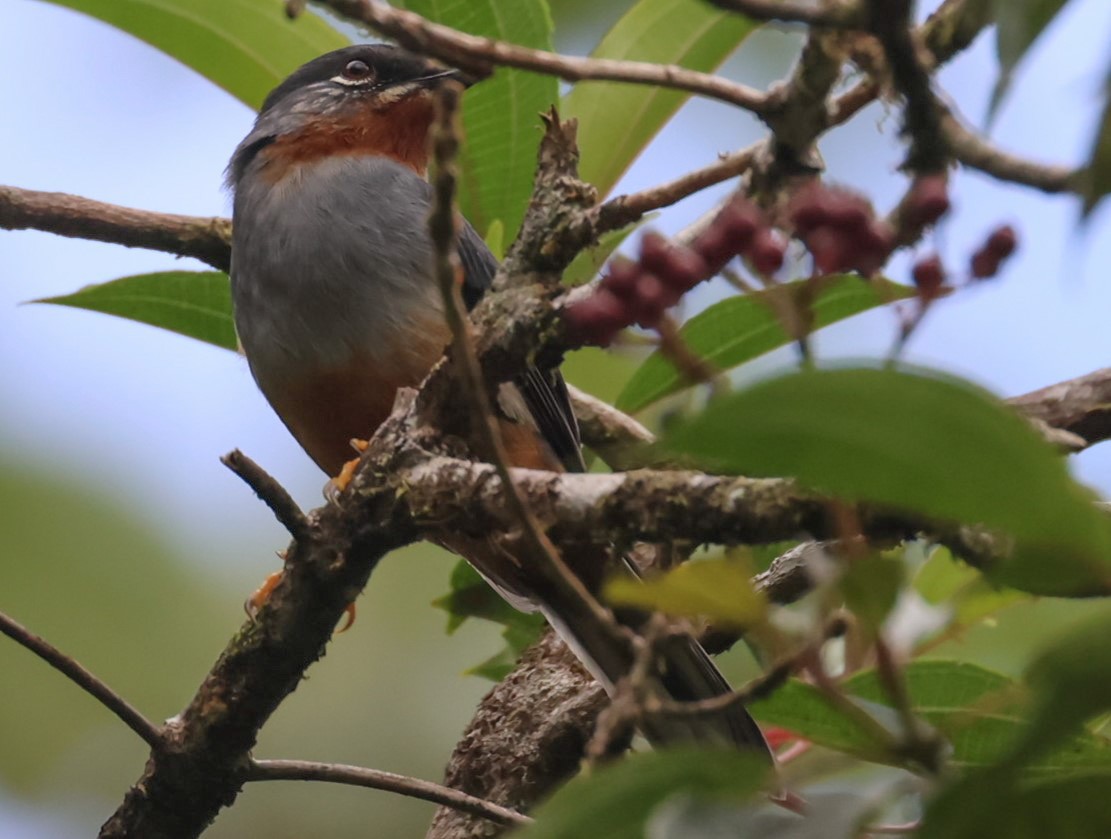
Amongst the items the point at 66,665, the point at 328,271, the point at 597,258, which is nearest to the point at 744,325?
the point at 597,258

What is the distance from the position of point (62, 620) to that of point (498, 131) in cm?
562

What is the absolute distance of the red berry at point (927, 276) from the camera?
1654 millimetres

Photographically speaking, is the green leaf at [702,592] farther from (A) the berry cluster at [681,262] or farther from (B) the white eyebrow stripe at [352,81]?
(B) the white eyebrow stripe at [352,81]

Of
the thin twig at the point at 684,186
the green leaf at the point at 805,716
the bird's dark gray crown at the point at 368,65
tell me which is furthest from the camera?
the bird's dark gray crown at the point at 368,65

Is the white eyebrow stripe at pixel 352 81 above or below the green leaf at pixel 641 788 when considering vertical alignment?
above

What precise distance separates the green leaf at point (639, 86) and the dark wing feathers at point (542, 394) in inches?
21.0

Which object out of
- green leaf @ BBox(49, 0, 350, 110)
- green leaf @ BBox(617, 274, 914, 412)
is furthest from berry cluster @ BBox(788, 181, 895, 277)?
green leaf @ BBox(49, 0, 350, 110)

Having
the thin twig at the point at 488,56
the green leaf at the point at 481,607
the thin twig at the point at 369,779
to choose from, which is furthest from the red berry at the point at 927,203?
the green leaf at the point at 481,607

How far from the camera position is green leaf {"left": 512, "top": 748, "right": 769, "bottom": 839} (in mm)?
1303

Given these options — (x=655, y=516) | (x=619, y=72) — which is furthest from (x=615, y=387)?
(x=619, y=72)

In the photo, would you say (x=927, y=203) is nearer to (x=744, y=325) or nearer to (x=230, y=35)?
(x=744, y=325)

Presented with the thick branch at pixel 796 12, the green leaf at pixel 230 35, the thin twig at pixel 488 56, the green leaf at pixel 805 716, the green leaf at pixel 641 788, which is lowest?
the green leaf at pixel 641 788

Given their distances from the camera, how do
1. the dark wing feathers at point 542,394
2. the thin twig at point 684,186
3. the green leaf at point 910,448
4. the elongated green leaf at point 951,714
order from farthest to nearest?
the dark wing feathers at point 542,394, the thin twig at point 684,186, the elongated green leaf at point 951,714, the green leaf at point 910,448

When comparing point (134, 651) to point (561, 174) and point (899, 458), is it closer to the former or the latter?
point (561, 174)
